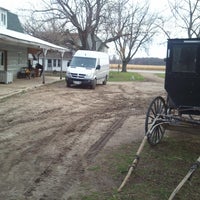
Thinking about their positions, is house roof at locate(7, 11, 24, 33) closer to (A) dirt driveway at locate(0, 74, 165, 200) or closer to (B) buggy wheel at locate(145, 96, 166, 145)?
(A) dirt driveway at locate(0, 74, 165, 200)

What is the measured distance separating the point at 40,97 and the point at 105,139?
8677mm

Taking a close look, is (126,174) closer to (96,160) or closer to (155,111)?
(96,160)

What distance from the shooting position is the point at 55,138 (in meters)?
8.66

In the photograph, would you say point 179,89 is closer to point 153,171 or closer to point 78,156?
point 153,171

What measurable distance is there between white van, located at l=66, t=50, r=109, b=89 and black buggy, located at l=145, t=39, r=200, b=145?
14.4m

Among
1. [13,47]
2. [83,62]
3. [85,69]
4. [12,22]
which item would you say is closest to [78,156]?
[85,69]

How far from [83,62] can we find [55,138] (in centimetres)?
1538

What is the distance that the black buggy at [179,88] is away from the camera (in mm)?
7680

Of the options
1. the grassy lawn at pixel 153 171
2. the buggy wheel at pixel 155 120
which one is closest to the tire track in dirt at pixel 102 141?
the grassy lawn at pixel 153 171

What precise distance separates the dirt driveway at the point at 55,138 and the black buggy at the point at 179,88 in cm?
110

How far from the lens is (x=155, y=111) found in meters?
8.19

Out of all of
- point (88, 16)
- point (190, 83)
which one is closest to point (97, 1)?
point (88, 16)

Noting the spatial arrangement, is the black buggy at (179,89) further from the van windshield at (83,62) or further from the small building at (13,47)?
the van windshield at (83,62)

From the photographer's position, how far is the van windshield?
76.8 feet
